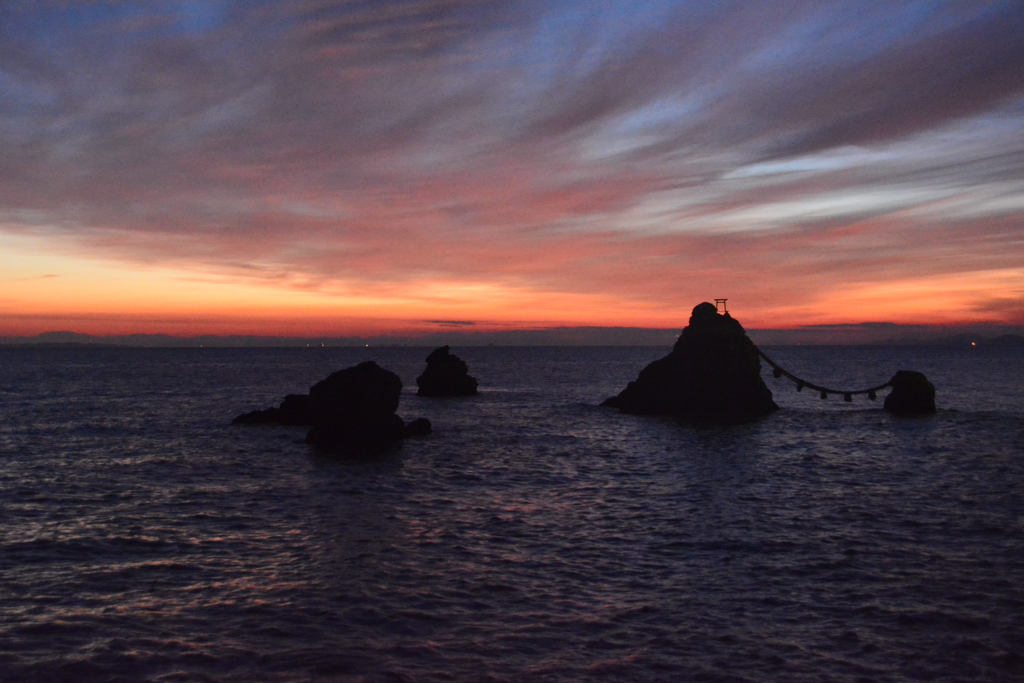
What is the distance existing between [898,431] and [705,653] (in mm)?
46771

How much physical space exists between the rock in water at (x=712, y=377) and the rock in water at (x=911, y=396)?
39.1ft

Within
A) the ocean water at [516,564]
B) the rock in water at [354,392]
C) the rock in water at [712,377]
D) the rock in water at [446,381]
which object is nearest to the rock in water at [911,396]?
the rock in water at [712,377]

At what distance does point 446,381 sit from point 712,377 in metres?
41.9

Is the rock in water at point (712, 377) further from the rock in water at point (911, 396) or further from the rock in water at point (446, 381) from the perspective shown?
the rock in water at point (446, 381)

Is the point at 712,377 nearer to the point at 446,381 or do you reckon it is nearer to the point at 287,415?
the point at 287,415

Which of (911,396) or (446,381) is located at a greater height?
(911,396)

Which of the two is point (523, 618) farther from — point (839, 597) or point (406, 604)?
point (839, 597)

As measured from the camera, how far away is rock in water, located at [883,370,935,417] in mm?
64812

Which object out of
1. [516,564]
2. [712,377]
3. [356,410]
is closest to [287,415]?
[356,410]

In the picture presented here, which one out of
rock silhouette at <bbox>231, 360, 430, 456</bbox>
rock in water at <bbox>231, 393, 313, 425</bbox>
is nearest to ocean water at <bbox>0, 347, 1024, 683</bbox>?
rock silhouette at <bbox>231, 360, 430, 456</bbox>

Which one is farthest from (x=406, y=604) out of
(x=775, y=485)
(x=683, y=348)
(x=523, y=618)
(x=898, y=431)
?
(x=683, y=348)

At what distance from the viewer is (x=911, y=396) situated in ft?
214

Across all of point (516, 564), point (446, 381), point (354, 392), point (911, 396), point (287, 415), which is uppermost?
point (354, 392)

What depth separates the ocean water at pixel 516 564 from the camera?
46.4 feet
